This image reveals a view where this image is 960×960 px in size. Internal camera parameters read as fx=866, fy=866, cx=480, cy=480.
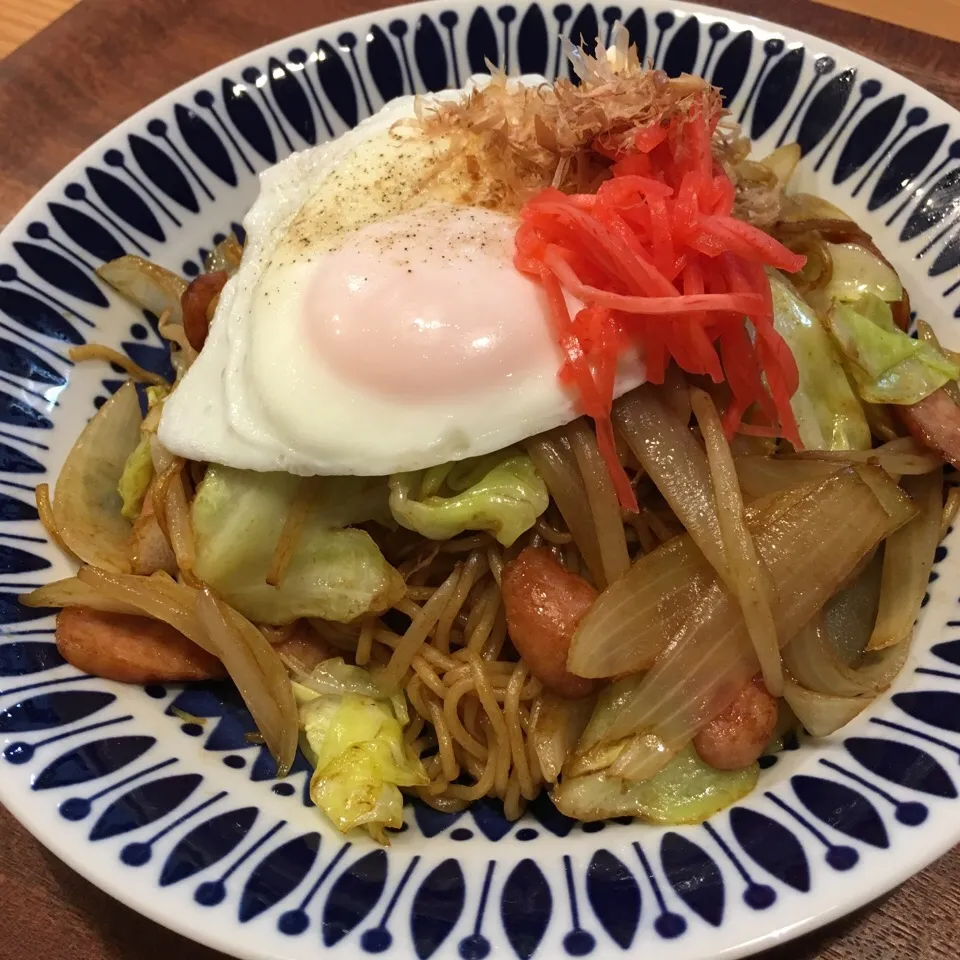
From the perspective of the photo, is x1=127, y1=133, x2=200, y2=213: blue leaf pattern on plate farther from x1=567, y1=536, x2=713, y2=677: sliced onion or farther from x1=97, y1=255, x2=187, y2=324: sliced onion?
x1=567, y1=536, x2=713, y2=677: sliced onion

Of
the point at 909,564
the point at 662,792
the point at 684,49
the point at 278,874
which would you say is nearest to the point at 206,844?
the point at 278,874

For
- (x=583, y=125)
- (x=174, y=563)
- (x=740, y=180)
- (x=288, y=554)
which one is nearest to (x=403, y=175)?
(x=583, y=125)

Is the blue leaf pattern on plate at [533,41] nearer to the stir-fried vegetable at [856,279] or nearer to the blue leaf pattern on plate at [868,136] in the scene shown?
the blue leaf pattern on plate at [868,136]

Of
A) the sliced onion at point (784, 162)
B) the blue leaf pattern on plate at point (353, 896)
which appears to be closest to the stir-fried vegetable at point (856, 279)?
the sliced onion at point (784, 162)

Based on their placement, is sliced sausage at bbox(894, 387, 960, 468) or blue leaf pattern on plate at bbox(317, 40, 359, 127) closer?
sliced sausage at bbox(894, 387, 960, 468)

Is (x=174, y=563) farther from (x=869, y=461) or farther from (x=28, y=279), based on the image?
(x=869, y=461)

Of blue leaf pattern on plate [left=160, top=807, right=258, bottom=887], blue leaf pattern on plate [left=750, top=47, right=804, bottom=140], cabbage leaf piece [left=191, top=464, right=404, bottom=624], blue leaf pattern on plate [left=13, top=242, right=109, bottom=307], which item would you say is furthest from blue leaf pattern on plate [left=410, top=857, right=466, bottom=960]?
blue leaf pattern on plate [left=750, top=47, right=804, bottom=140]

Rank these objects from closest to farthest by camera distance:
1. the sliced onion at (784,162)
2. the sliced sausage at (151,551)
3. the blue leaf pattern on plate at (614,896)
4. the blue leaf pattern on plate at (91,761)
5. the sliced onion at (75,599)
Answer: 1. the blue leaf pattern on plate at (614,896)
2. the blue leaf pattern on plate at (91,761)
3. the sliced onion at (75,599)
4. the sliced sausage at (151,551)
5. the sliced onion at (784,162)
